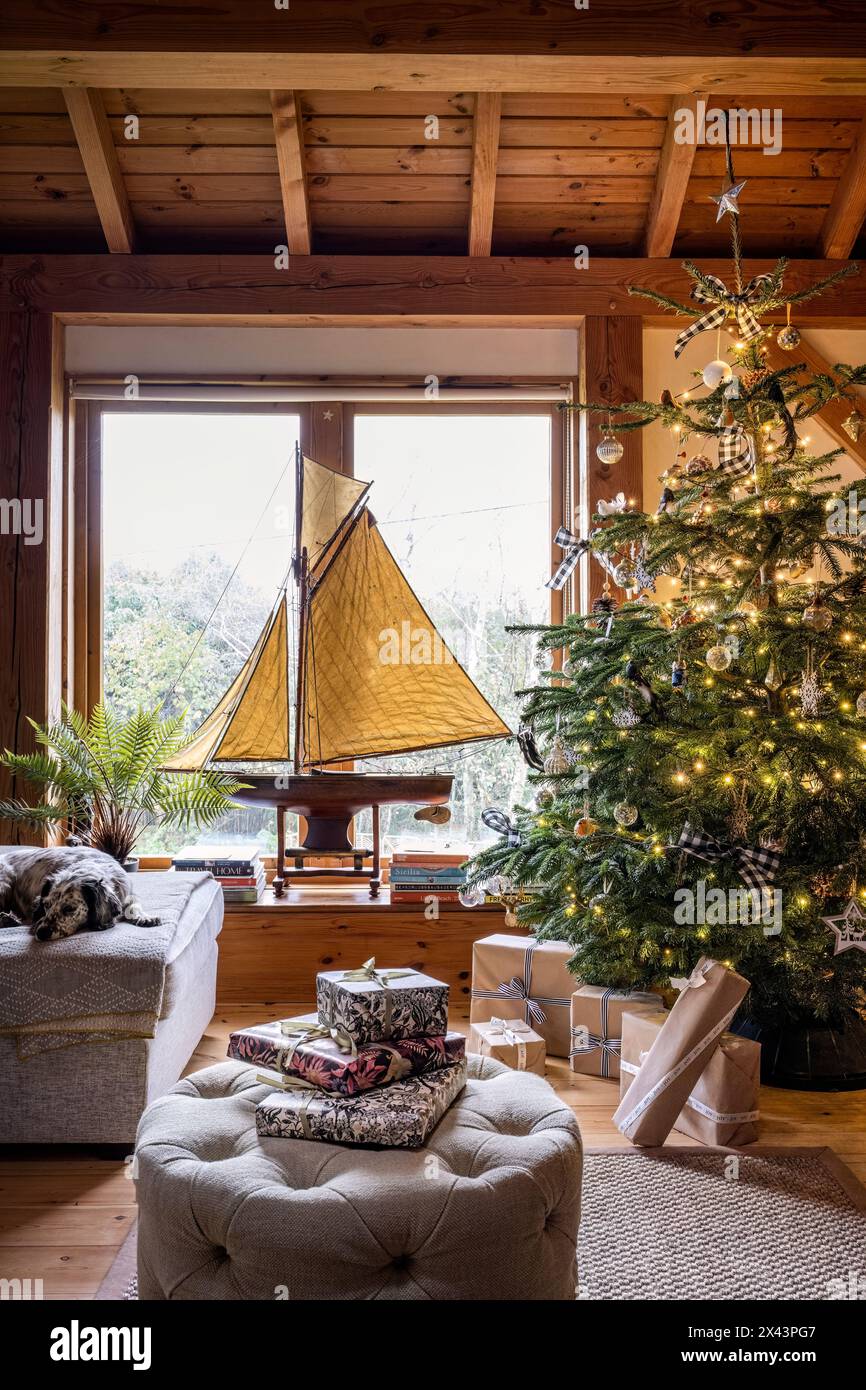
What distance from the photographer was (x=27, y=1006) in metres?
2.36

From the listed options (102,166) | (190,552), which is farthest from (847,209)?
(190,552)

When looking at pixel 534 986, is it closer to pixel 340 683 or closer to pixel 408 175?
pixel 340 683

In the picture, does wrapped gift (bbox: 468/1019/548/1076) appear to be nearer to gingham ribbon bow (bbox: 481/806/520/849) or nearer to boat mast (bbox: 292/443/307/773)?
gingham ribbon bow (bbox: 481/806/520/849)

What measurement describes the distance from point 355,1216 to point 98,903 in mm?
1407

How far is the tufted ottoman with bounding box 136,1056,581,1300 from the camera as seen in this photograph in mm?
1410

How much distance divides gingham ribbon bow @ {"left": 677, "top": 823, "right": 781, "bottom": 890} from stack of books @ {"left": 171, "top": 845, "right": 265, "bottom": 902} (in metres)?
1.70

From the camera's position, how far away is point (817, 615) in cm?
250

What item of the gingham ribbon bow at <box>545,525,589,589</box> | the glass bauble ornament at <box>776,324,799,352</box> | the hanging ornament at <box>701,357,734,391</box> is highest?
the glass bauble ornament at <box>776,324,799,352</box>

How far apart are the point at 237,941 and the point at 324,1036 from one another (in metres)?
1.96

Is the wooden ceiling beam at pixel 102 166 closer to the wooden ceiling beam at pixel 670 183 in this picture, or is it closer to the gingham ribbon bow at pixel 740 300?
the wooden ceiling beam at pixel 670 183

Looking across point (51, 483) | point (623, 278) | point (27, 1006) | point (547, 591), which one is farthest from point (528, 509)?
point (27, 1006)

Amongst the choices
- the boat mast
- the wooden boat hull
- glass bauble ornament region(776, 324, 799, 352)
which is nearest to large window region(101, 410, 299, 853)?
the boat mast

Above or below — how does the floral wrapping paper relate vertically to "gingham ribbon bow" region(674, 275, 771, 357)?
A: below
